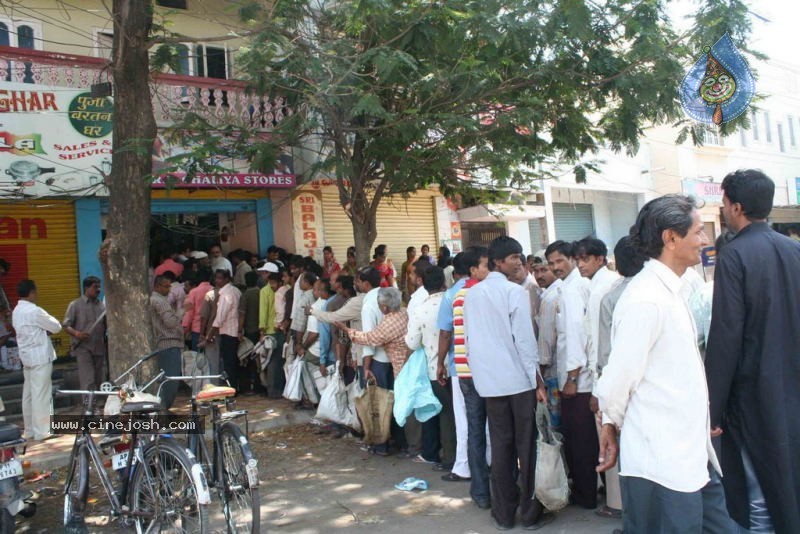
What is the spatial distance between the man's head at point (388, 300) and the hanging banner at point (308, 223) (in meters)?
6.11

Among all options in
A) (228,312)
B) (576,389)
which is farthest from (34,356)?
(576,389)

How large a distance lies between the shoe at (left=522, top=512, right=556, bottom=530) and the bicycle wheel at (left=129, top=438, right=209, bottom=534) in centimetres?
Result: 214

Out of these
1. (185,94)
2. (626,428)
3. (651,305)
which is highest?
(185,94)

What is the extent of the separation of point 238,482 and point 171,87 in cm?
777

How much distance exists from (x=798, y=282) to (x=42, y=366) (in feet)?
25.1

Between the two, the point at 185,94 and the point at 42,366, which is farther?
the point at 185,94

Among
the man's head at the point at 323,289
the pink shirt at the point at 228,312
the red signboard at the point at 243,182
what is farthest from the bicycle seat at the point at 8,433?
the red signboard at the point at 243,182

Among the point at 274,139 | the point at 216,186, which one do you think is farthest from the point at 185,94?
the point at 274,139

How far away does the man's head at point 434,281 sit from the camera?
20.2 feet

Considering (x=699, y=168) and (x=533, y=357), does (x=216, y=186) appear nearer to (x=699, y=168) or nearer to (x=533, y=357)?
(x=533, y=357)

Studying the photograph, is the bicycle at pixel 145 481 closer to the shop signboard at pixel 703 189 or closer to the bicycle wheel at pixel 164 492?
the bicycle wheel at pixel 164 492

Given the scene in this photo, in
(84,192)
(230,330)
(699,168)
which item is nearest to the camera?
(230,330)

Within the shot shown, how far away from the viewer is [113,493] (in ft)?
14.8

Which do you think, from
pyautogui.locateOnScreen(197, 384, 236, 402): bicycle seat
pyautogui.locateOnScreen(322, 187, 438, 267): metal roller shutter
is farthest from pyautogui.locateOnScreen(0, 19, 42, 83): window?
pyautogui.locateOnScreen(197, 384, 236, 402): bicycle seat
